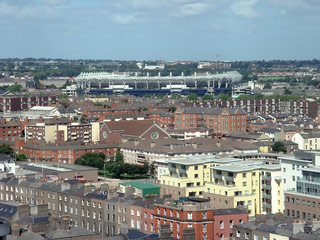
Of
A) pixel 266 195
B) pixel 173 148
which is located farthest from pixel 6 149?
pixel 266 195

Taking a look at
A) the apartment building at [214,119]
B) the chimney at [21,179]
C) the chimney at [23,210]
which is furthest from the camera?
the apartment building at [214,119]

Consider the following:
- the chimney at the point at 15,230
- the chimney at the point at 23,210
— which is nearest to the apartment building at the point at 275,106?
the chimney at the point at 23,210

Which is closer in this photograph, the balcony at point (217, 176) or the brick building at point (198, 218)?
the brick building at point (198, 218)

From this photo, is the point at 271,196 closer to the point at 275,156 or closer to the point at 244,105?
the point at 275,156

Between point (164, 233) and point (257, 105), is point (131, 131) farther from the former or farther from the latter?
point (164, 233)

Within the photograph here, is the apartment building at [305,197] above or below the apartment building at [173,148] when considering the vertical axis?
above

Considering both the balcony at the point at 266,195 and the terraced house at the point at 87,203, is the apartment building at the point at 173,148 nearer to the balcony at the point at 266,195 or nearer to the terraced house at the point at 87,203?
the terraced house at the point at 87,203

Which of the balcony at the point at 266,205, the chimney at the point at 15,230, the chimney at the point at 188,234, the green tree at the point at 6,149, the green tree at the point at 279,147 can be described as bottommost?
the green tree at the point at 6,149
